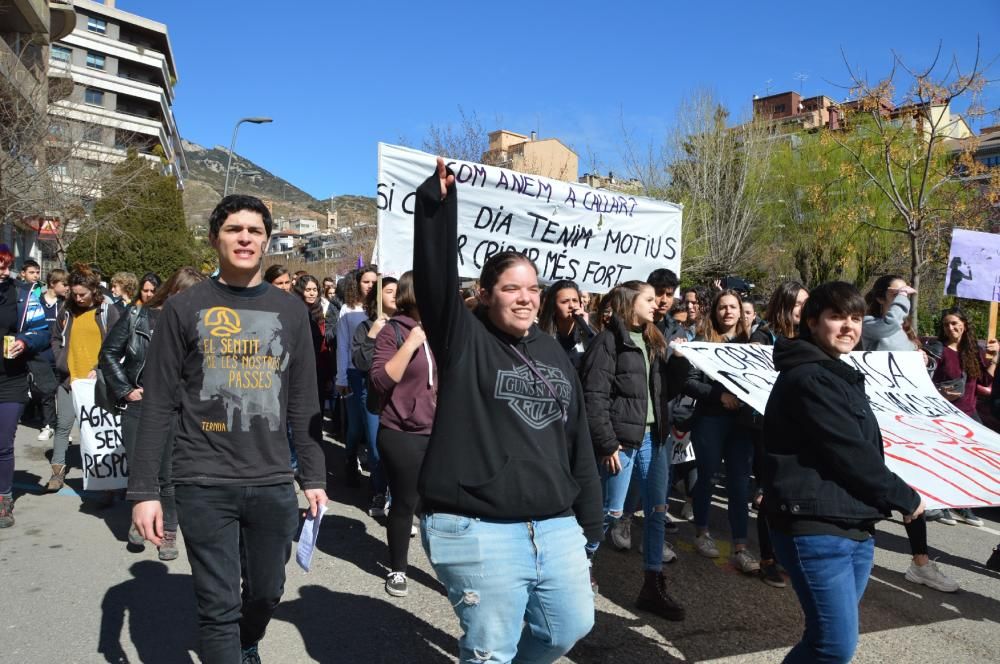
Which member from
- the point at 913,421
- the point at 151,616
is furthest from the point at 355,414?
the point at 913,421

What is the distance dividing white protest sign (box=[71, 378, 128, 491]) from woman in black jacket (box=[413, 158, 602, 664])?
4.47 meters

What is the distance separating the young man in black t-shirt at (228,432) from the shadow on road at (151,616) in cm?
90

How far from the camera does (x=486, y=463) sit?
2.41m

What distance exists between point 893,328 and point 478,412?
4596 millimetres

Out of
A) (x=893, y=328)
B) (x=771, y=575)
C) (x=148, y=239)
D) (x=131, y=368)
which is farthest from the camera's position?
(x=148, y=239)

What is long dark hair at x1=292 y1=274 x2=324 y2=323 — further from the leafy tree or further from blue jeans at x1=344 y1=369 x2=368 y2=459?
the leafy tree

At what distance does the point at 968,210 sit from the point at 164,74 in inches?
2886

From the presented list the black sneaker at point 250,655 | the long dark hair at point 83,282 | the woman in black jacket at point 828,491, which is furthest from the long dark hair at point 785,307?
the long dark hair at point 83,282

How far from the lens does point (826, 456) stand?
276cm

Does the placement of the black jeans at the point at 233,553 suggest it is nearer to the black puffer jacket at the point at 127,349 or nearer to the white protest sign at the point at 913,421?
the black puffer jacket at the point at 127,349

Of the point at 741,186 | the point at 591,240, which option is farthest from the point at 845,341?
the point at 741,186

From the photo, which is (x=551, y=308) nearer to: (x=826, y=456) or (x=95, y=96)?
(x=826, y=456)

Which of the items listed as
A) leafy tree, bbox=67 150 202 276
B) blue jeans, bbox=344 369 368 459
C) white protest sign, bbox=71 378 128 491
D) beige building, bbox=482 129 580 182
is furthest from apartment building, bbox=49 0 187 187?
white protest sign, bbox=71 378 128 491

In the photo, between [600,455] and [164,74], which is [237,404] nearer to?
[600,455]
